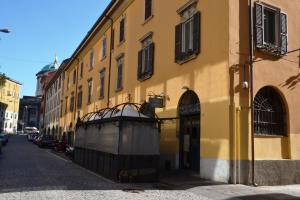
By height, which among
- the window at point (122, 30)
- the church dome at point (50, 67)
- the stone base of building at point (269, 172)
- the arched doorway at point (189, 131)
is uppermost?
the church dome at point (50, 67)

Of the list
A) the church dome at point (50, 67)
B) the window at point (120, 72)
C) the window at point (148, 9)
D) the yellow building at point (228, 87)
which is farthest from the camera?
the church dome at point (50, 67)

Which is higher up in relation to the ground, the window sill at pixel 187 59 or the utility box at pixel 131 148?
the window sill at pixel 187 59

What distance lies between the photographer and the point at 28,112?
12081cm

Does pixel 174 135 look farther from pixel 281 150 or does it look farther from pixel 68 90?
pixel 68 90

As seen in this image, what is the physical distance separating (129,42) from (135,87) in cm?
343

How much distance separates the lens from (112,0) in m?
27.6

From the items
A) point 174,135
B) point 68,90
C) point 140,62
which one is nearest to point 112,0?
point 140,62

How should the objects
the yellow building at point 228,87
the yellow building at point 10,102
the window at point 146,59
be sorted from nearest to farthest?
the yellow building at point 228,87, the window at point 146,59, the yellow building at point 10,102

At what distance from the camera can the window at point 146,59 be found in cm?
2088

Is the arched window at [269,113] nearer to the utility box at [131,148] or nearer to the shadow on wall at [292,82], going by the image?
the shadow on wall at [292,82]

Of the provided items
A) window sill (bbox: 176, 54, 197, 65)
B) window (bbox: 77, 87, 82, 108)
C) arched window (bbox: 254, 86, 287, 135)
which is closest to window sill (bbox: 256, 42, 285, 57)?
arched window (bbox: 254, 86, 287, 135)

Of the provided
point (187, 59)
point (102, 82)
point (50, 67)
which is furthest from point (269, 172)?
point (50, 67)

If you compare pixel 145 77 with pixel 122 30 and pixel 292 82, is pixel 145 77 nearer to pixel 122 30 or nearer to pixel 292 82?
pixel 122 30

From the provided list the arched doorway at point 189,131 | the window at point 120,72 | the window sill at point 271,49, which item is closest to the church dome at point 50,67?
the window at point 120,72
